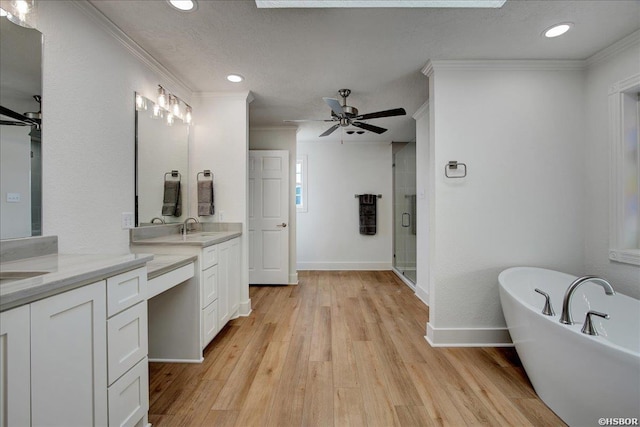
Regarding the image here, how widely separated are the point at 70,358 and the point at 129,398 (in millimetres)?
462

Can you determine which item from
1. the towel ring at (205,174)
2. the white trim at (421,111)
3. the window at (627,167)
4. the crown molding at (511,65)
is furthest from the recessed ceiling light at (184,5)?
Answer: the window at (627,167)

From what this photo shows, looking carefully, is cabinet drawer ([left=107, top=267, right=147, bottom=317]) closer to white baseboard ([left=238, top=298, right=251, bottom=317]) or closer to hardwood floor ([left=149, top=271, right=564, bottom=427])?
hardwood floor ([left=149, top=271, right=564, bottom=427])

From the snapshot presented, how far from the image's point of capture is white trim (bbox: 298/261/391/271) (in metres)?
5.14

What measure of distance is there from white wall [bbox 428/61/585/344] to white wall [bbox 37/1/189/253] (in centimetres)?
246

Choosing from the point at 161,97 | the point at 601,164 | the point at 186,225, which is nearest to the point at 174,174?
the point at 186,225

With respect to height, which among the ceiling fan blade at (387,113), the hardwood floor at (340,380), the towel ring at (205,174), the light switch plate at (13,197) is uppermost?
the ceiling fan blade at (387,113)

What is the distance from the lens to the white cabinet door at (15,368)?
746 millimetres

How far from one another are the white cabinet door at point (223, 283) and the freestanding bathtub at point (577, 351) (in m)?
2.24

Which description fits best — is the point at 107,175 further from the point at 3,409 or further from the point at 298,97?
the point at 298,97

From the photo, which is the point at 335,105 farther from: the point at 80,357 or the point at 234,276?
the point at 80,357

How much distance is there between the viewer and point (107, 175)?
5.99 feet

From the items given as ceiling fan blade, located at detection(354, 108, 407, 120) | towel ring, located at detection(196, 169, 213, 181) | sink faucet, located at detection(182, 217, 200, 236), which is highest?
ceiling fan blade, located at detection(354, 108, 407, 120)

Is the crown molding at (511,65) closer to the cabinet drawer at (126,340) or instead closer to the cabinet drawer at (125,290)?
the cabinet drawer at (125,290)

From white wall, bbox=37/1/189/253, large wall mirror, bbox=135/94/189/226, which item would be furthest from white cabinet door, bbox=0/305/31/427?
large wall mirror, bbox=135/94/189/226
